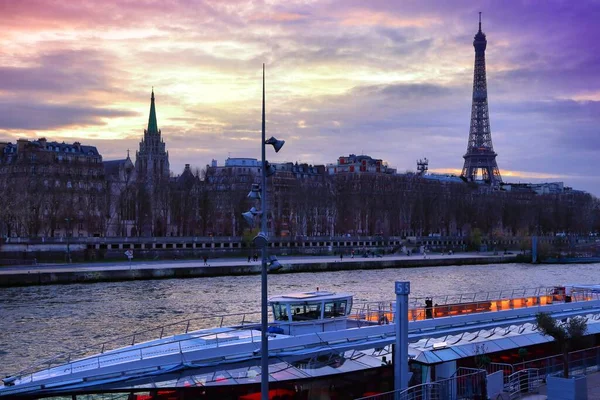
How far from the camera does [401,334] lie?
54.5 feet

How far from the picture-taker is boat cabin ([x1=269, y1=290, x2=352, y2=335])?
18578 millimetres

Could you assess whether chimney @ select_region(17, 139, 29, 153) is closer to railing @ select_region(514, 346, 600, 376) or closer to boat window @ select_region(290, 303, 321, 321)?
boat window @ select_region(290, 303, 321, 321)

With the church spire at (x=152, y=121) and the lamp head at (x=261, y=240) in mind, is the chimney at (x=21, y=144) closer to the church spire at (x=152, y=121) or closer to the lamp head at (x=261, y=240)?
the church spire at (x=152, y=121)

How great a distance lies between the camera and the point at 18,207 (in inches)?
2655

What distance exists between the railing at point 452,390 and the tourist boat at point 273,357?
1144mm

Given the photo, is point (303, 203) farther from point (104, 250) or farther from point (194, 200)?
point (104, 250)

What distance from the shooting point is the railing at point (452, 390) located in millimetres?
16594

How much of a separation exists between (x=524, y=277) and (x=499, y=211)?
61682 mm

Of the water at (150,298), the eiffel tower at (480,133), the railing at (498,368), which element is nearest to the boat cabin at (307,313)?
the railing at (498,368)

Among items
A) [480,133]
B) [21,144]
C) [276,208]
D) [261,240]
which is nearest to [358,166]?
[276,208]

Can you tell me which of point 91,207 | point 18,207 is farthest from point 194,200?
point 18,207

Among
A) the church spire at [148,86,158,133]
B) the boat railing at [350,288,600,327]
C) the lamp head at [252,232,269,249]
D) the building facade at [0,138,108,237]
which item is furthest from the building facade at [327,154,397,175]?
the lamp head at [252,232,269,249]

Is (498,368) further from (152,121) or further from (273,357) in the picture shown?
(152,121)

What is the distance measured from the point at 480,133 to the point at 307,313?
170m
